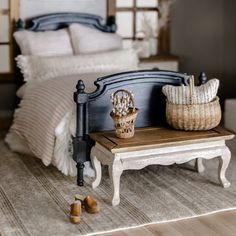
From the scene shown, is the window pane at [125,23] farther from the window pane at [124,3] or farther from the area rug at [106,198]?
the area rug at [106,198]

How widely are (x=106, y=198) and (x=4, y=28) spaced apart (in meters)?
2.70

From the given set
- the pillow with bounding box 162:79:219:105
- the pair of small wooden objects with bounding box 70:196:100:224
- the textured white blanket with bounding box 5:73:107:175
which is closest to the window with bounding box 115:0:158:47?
the textured white blanket with bounding box 5:73:107:175

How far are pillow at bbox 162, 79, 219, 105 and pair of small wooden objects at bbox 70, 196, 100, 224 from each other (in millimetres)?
970

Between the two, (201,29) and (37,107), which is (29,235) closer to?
(37,107)

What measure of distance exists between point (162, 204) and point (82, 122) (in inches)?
33.2

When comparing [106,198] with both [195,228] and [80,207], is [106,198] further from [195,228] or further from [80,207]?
[195,228]

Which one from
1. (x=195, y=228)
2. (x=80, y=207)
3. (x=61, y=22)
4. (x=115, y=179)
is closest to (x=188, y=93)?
(x=115, y=179)

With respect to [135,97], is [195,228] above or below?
below

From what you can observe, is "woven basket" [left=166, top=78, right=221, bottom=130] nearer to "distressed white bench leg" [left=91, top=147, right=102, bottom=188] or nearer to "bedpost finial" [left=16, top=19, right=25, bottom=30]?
"distressed white bench leg" [left=91, top=147, right=102, bottom=188]

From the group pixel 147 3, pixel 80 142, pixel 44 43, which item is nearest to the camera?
pixel 80 142

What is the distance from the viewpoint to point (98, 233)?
10.6 feet

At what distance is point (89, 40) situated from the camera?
5.72 m

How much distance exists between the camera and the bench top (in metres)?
3.67

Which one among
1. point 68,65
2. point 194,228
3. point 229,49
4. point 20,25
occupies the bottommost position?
point 194,228
